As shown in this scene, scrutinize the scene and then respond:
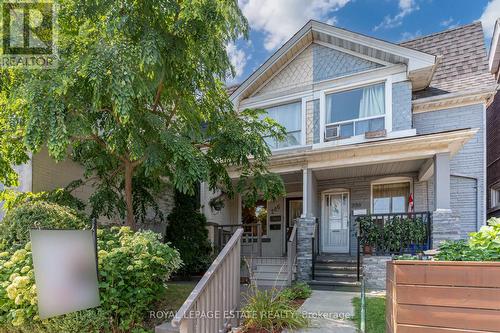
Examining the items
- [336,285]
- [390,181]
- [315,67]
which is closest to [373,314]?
[336,285]

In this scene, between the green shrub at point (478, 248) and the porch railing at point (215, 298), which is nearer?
the green shrub at point (478, 248)

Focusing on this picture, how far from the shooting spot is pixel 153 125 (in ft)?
18.4

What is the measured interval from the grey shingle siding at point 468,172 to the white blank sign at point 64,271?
8.68 metres

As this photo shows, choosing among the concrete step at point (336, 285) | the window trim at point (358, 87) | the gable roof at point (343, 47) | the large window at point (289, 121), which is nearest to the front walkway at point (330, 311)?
the concrete step at point (336, 285)

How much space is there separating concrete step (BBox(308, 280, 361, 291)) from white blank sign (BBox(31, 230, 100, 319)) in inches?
208

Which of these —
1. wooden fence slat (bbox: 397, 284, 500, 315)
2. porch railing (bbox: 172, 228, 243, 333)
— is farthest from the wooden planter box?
porch railing (bbox: 172, 228, 243, 333)

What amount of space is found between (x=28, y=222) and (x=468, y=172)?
1015cm

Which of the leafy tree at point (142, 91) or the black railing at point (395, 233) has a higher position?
the leafy tree at point (142, 91)

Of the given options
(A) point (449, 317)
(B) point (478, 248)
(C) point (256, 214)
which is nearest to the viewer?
(A) point (449, 317)

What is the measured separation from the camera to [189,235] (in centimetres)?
888

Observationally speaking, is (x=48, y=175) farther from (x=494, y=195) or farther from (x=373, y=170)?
(x=494, y=195)

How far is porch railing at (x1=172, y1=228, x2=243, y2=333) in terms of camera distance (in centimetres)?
333

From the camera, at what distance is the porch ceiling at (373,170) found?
885cm

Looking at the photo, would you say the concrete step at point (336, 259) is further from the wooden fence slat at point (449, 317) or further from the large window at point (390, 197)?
the wooden fence slat at point (449, 317)
